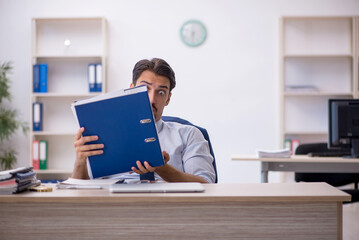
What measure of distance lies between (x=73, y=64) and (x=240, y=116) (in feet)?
6.31

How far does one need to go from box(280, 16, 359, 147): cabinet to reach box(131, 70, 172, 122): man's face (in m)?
3.17

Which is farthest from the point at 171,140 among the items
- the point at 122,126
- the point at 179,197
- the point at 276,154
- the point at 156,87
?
the point at 276,154

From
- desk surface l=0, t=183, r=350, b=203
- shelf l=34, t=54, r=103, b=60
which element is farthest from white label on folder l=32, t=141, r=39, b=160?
desk surface l=0, t=183, r=350, b=203

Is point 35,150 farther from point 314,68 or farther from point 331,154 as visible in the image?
point 314,68

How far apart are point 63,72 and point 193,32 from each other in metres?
1.49

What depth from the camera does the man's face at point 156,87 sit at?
6.81 ft

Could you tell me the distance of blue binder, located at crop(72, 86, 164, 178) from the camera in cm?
165

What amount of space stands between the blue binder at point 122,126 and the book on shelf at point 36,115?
3.34 metres

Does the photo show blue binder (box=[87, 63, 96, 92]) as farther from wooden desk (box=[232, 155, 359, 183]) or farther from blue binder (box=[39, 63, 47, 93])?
wooden desk (box=[232, 155, 359, 183])

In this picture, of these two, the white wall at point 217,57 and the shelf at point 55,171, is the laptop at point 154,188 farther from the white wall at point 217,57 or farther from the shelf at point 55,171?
the white wall at point 217,57

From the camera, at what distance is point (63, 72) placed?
5.11 m

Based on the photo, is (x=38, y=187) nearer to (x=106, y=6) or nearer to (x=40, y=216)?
(x=40, y=216)

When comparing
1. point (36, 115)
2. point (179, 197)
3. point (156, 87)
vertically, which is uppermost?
point (156, 87)

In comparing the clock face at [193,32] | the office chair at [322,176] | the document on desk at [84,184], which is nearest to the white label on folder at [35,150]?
the clock face at [193,32]
